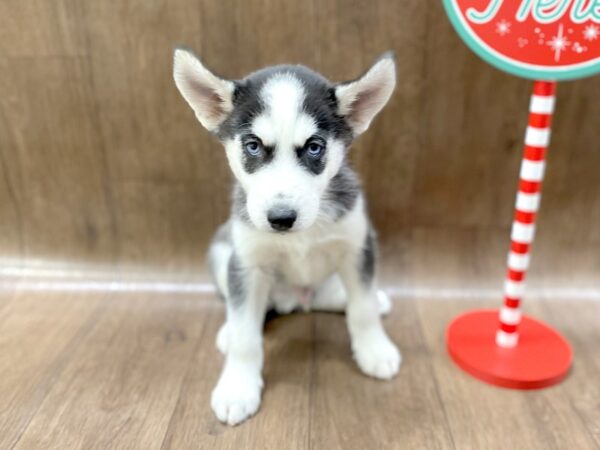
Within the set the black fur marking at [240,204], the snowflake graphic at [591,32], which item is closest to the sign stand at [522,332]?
the snowflake graphic at [591,32]

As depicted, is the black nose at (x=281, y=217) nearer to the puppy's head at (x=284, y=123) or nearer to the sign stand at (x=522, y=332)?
the puppy's head at (x=284, y=123)

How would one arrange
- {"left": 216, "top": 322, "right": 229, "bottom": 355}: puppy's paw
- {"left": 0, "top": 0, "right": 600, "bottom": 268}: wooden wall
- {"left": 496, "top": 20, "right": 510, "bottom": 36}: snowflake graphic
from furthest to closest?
{"left": 0, "top": 0, "right": 600, "bottom": 268}: wooden wall → {"left": 216, "top": 322, "right": 229, "bottom": 355}: puppy's paw → {"left": 496, "top": 20, "right": 510, "bottom": 36}: snowflake graphic

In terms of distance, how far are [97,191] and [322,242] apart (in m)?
1.01

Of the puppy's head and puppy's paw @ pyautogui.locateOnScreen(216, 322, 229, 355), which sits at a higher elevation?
the puppy's head

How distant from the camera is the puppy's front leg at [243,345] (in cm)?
149

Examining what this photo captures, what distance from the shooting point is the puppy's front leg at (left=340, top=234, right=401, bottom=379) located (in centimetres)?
162

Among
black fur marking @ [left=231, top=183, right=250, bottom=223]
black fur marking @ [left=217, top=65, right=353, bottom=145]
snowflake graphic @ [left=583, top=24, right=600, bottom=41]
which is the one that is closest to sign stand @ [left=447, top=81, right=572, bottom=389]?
snowflake graphic @ [left=583, top=24, right=600, bottom=41]

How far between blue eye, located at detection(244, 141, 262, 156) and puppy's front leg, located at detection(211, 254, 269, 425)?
0.39 metres

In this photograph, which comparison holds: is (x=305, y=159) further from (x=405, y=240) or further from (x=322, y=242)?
(x=405, y=240)

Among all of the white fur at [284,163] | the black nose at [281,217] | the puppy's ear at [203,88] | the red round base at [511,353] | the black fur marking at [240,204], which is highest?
the puppy's ear at [203,88]

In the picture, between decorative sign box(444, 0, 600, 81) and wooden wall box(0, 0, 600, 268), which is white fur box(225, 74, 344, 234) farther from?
wooden wall box(0, 0, 600, 268)

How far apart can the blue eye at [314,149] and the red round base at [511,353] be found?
791 millimetres

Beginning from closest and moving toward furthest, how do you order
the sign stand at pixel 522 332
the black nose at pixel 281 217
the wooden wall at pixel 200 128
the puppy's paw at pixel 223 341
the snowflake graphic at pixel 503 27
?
the black nose at pixel 281 217, the snowflake graphic at pixel 503 27, the sign stand at pixel 522 332, the puppy's paw at pixel 223 341, the wooden wall at pixel 200 128

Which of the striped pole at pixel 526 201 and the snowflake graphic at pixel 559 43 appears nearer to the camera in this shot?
the snowflake graphic at pixel 559 43
